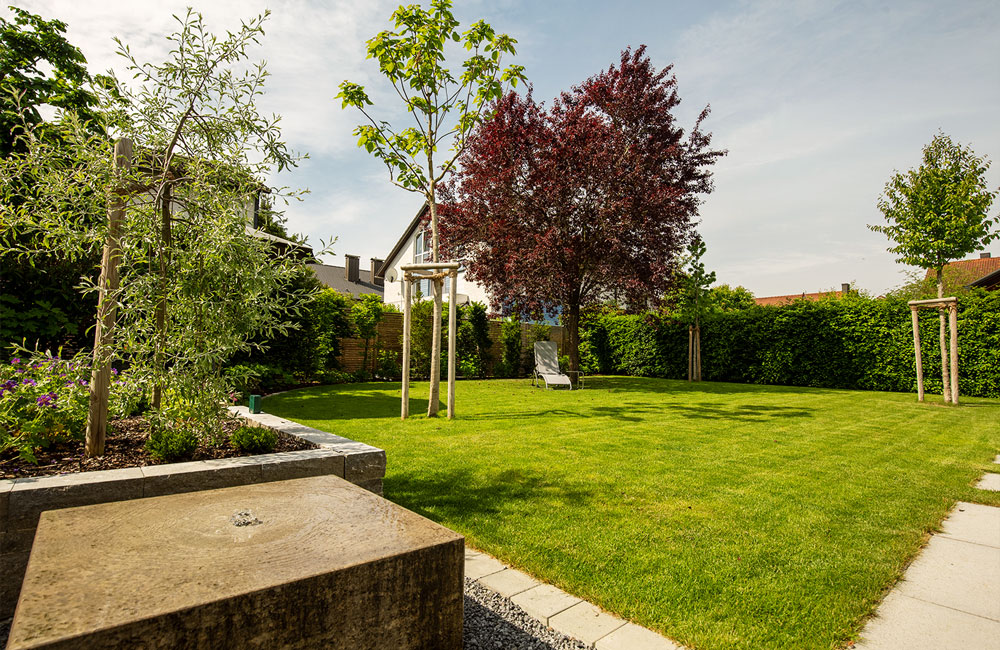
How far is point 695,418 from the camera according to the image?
8.29 metres

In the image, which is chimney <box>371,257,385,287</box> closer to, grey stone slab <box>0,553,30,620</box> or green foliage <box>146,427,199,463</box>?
green foliage <box>146,427,199,463</box>

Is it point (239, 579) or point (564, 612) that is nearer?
point (239, 579)

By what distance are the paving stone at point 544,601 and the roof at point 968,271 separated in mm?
38577

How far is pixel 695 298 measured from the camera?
1598cm

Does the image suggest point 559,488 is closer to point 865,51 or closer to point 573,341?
point 865,51

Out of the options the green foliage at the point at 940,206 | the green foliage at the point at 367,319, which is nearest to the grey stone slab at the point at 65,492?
the green foliage at the point at 367,319

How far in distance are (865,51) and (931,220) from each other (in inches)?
201

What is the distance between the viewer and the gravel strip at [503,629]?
6.99 feet

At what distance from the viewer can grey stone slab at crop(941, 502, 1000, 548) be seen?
338 cm

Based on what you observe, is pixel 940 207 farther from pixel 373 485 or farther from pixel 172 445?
pixel 172 445

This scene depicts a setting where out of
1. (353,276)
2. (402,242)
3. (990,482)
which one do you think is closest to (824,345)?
(990,482)

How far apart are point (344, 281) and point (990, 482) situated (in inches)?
1379

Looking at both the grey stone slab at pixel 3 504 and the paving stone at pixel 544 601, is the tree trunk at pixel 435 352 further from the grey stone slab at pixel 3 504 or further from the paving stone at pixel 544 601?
the grey stone slab at pixel 3 504

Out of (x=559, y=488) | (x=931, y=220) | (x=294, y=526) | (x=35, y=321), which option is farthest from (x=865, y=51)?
(x=35, y=321)
